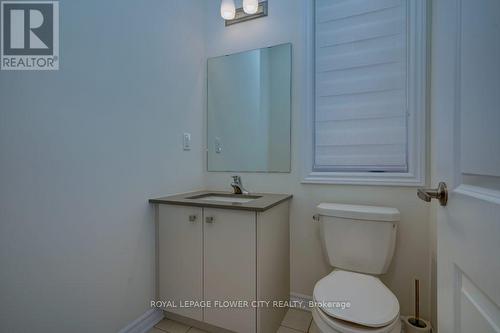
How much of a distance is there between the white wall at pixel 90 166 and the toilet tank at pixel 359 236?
43.2 inches

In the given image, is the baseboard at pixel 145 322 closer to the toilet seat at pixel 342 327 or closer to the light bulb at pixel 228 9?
the toilet seat at pixel 342 327

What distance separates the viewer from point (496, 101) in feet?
1.30

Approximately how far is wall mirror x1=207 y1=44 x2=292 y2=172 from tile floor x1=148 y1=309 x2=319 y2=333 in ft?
3.29

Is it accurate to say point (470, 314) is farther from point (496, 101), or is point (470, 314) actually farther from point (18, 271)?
point (18, 271)

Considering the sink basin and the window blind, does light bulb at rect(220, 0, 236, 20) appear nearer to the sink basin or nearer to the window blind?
the window blind

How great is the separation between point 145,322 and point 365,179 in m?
1.63

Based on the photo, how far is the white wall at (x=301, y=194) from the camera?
1.41 meters

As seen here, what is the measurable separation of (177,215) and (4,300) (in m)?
0.77

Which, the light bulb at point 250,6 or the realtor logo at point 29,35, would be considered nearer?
the realtor logo at point 29,35

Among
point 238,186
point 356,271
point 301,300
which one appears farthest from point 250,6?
point 301,300

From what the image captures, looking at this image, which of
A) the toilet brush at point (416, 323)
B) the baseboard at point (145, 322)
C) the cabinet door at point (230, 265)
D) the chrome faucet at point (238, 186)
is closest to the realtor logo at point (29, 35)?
the cabinet door at point (230, 265)

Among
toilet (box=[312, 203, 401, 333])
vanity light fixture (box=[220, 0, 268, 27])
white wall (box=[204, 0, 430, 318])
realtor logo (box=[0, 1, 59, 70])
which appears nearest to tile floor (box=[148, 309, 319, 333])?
white wall (box=[204, 0, 430, 318])

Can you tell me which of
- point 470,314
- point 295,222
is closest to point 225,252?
point 295,222

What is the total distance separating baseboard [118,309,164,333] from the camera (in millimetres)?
1331
